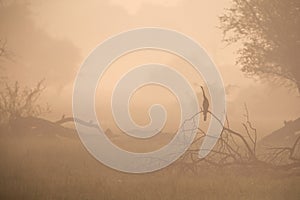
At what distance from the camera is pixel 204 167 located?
9.98m

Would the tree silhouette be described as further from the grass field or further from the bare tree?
the bare tree

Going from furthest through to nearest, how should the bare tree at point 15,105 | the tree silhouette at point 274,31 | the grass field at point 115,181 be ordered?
the bare tree at point 15,105 → the tree silhouette at point 274,31 → the grass field at point 115,181

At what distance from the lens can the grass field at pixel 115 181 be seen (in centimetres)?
760

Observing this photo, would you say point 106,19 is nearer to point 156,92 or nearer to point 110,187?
point 110,187

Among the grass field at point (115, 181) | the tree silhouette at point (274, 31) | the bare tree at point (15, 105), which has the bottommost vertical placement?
the grass field at point (115, 181)

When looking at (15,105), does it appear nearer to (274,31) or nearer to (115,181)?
(115,181)

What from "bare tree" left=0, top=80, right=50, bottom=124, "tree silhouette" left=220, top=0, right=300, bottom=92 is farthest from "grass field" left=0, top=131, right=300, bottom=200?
"tree silhouette" left=220, top=0, right=300, bottom=92

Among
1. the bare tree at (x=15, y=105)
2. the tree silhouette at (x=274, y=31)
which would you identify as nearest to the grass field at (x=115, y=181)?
the bare tree at (x=15, y=105)

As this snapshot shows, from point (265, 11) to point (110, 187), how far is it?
8605 millimetres

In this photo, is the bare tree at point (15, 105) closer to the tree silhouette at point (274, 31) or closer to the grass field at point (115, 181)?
the grass field at point (115, 181)

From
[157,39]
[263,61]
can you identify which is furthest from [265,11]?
[157,39]

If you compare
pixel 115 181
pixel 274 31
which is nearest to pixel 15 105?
pixel 115 181

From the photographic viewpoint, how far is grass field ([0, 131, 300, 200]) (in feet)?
24.9

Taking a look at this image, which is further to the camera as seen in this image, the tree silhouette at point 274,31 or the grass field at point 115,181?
the tree silhouette at point 274,31
